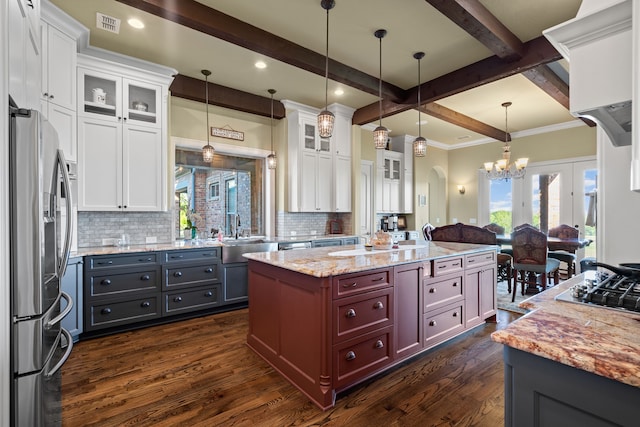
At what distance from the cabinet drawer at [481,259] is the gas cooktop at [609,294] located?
1635 mm

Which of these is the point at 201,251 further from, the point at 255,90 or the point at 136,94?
the point at 255,90

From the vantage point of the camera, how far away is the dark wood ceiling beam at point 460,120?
197 inches

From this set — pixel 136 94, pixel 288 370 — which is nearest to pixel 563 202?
pixel 288 370

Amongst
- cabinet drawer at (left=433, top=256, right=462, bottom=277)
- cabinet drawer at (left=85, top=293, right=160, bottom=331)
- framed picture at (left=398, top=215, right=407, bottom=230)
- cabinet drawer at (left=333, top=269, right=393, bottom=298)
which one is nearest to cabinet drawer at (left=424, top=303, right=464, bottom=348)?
cabinet drawer at (left=433, top=256, right=462, bottom=277)

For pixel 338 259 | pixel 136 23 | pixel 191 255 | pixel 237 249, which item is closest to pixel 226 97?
pixel 136 23

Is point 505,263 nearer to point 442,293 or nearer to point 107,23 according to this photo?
point 442,293

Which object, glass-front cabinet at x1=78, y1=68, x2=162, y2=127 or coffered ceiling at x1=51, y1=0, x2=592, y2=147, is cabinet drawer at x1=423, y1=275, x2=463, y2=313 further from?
glass-front cabinet at x1=78, y1=68, x2=162, y2=127

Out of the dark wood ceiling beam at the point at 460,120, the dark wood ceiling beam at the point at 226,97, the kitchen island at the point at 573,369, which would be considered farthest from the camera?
the dark wood ceiling beam at the point at 460,120

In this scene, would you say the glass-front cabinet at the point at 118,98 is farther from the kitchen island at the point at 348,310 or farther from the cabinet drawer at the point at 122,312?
the kitchen island at the point at 348,310

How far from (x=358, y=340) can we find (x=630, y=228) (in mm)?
1757

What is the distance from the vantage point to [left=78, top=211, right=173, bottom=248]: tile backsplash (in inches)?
141

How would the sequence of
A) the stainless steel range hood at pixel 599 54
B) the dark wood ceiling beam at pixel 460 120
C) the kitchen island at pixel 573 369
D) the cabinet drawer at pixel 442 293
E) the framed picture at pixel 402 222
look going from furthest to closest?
the framed picture at pixel 402 222 < the dark wood ceiling beam at pixel 460 120 < the cabinet drawer at pixel 442 293 < the stainless steel range hood at pixel 599 54 < the kitchen island at pixel 573 369

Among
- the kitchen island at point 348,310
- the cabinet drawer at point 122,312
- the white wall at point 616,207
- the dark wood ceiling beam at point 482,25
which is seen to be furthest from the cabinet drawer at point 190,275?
the white wall at point 616,207

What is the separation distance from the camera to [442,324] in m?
2.81
